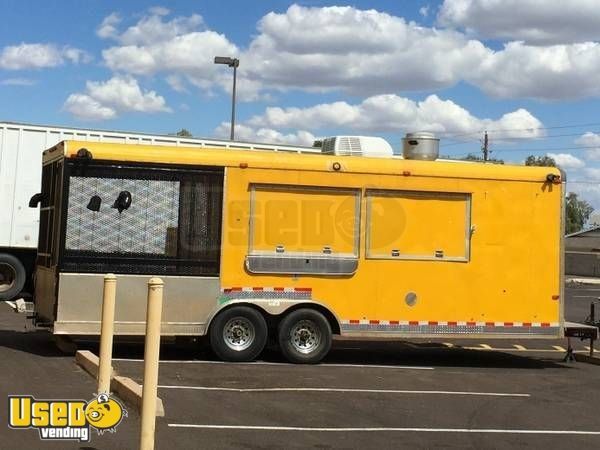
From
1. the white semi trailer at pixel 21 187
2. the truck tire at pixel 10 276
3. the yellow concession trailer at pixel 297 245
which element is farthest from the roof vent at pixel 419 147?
the truck tire at pixel 10 276

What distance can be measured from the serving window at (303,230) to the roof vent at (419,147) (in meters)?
1.36

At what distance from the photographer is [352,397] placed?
9.55 m

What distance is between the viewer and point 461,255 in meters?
12.5

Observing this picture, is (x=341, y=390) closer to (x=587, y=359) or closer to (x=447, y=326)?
(x=447, y=326)

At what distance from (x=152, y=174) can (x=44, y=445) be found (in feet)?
18.6

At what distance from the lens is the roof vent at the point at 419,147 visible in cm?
1298

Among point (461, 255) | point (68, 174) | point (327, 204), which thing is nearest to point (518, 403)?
point (461, 255)

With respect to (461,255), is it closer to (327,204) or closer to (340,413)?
(327,204)

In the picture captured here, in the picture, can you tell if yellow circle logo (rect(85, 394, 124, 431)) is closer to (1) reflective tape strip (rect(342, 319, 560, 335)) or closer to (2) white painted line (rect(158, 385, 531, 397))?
(2) white painted line (rect(158, 385, 531, 397))

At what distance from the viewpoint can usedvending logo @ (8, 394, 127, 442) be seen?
649cm

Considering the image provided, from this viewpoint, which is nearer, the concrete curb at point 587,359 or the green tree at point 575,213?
the concrete curb at point 587,359

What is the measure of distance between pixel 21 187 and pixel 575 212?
114216 mm

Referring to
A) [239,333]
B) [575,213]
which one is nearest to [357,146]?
[239,333]

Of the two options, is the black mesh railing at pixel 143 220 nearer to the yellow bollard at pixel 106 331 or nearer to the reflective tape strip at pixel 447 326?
the reflective tape strip at pixel 447 326
